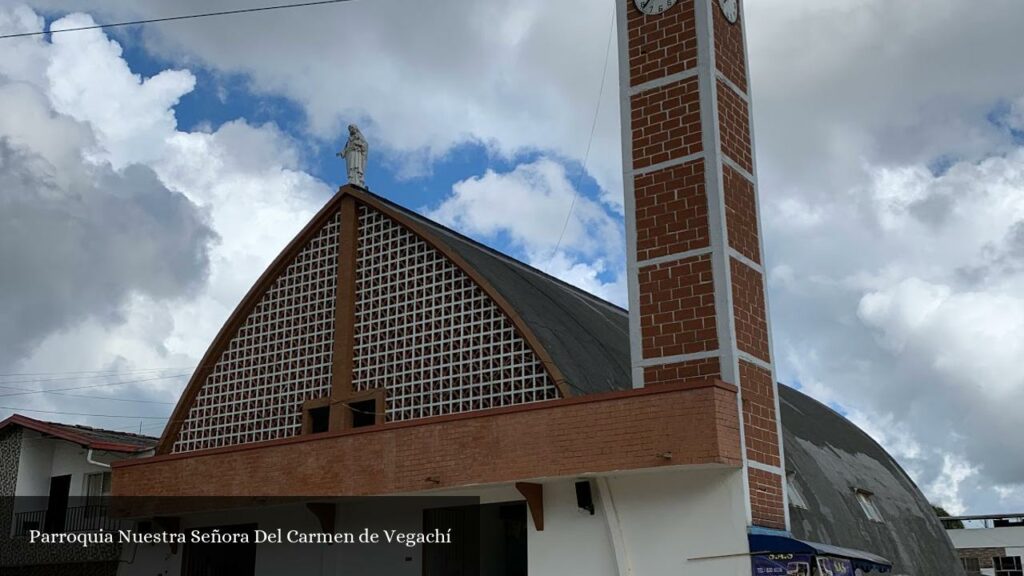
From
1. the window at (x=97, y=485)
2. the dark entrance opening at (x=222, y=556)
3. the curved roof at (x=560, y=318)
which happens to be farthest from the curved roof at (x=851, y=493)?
the window at (x=97, y=485)

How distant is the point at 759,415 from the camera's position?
1270 centimetres

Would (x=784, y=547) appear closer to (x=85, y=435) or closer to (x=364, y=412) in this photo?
(x=364, y=412)

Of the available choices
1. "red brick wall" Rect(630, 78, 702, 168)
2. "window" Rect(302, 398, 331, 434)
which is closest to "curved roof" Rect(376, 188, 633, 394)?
"red brick wall" Rect(630, 78, 702, 168)

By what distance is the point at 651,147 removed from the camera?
13.6 metres

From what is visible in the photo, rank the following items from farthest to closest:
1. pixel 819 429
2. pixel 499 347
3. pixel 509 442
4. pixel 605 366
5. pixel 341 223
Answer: pixel 819 429
pixel 341 223
pixel 605 366
pixel 499 347
pixel 509 442

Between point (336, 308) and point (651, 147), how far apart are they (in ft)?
17.7

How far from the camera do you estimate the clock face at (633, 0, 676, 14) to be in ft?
45.9

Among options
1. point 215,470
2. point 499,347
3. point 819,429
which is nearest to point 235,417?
point 215,470

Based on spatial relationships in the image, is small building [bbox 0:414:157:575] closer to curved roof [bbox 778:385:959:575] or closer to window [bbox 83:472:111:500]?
window [bbox 83:472:111:500]

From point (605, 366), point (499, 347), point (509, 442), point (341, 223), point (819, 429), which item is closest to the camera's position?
point (509, 442)

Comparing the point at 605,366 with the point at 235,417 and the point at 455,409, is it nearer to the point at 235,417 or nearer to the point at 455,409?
the point at 455,409

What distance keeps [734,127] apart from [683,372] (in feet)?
11.0

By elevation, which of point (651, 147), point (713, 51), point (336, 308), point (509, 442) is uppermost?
point (713, 51)

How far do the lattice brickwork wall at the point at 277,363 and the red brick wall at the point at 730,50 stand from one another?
6.38m
